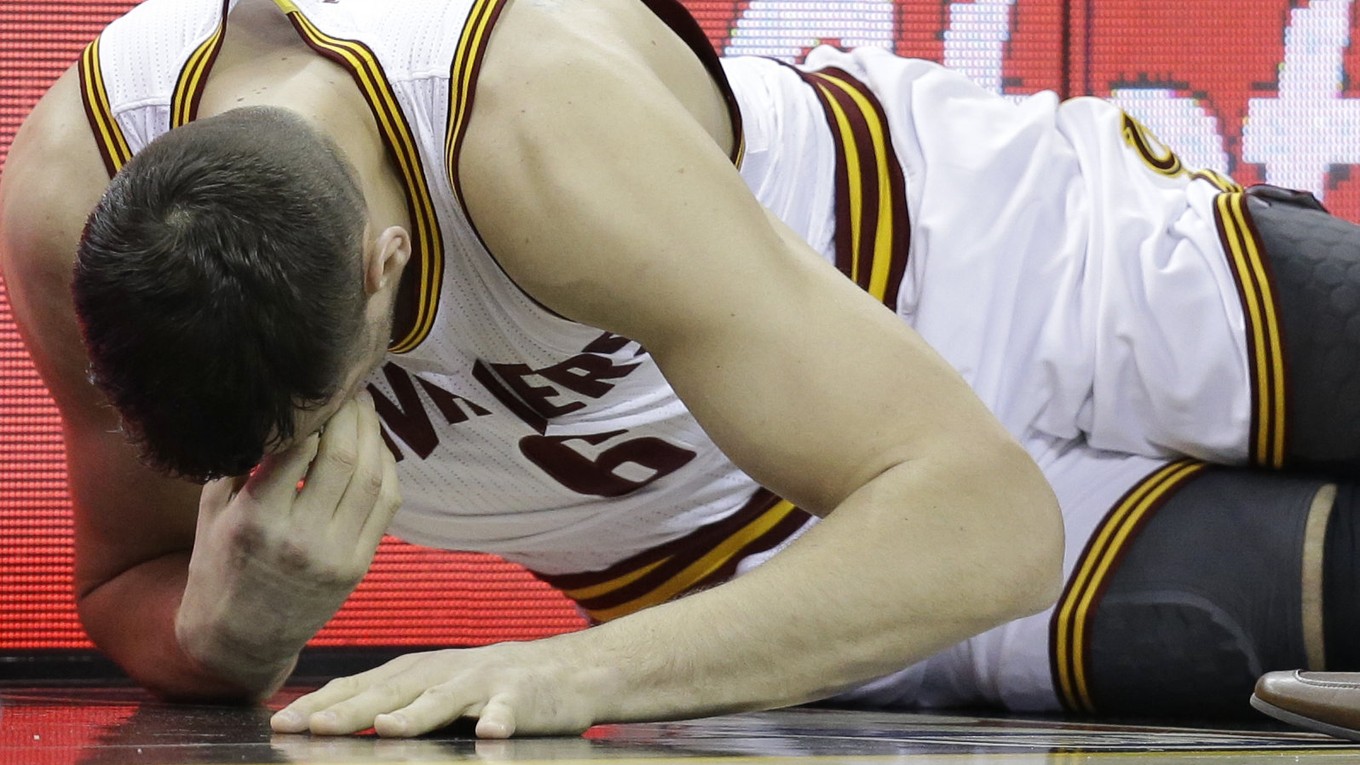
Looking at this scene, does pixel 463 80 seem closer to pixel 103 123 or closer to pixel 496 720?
pixel 103 123

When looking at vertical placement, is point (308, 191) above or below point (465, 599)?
above

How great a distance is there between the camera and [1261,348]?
41.8 inches

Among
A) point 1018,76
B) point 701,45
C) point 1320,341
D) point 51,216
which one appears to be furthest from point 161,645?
point 1018,76

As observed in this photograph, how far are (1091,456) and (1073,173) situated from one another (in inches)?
8.6

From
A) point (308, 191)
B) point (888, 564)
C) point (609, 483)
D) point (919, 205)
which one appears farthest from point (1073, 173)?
point (308, 191)

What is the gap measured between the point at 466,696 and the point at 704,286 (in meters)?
0.25

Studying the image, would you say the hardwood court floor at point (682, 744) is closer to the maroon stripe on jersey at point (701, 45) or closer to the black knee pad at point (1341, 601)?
the black knee pad at point (1341, 601)

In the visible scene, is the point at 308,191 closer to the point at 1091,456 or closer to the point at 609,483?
the point at 609,483

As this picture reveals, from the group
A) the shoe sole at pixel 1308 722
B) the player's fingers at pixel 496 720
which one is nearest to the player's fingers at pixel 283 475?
the player's fingers at pixel 496 720

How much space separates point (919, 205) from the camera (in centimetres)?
113

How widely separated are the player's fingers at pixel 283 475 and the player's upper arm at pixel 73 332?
0.70 ft

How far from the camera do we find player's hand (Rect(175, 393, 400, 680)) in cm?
81

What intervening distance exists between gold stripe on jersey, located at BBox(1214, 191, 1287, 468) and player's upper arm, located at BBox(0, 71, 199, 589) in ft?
2.35

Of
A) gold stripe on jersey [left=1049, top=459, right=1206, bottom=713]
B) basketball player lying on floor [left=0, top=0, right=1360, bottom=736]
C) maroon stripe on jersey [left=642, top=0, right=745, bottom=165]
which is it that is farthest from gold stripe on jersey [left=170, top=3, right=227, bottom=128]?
gold stripe on jersey [left=1049, top=459, right=1206, bottom=713]
